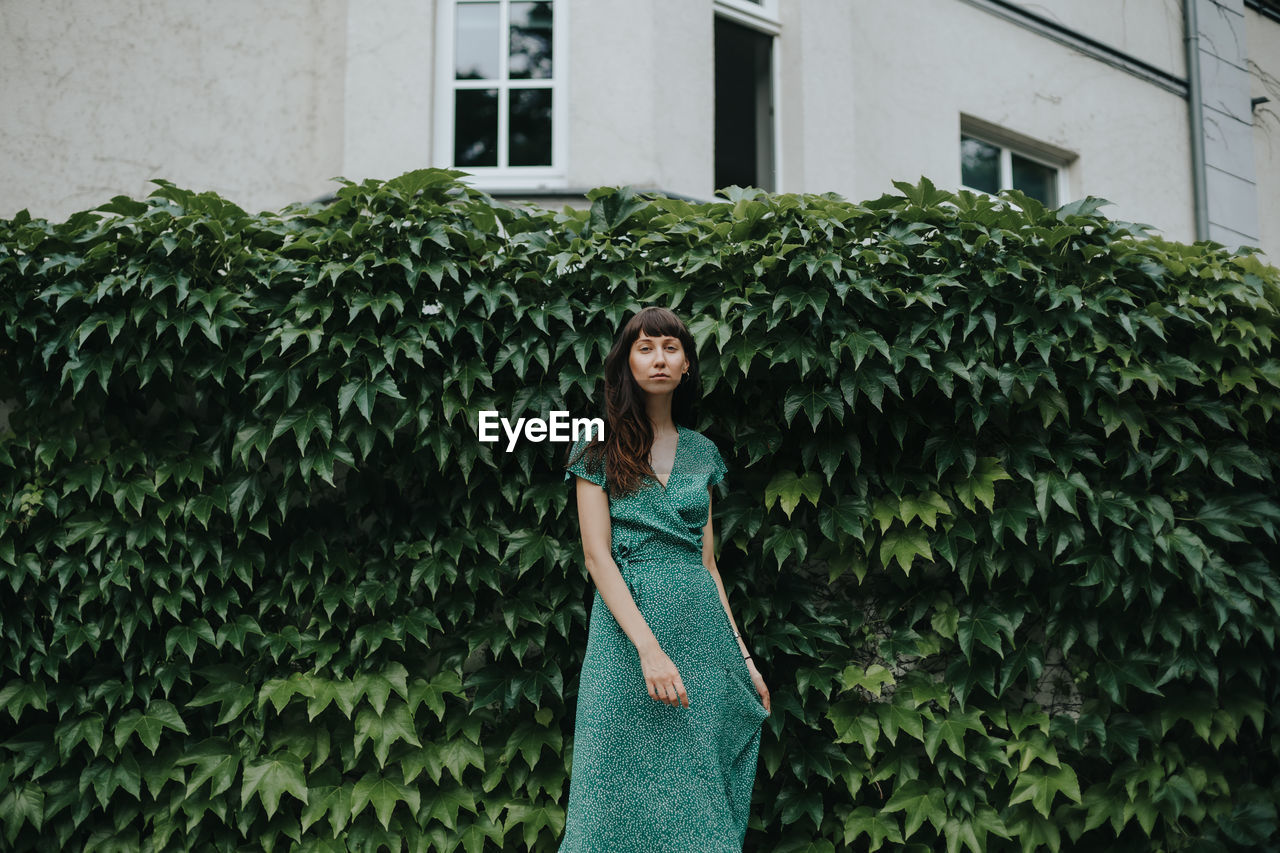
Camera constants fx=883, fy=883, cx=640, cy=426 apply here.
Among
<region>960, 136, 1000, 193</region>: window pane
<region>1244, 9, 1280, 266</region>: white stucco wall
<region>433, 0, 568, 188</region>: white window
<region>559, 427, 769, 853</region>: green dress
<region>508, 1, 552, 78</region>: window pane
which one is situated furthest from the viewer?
<region>1244, 9, 1280, 266</region>: white stucco wall

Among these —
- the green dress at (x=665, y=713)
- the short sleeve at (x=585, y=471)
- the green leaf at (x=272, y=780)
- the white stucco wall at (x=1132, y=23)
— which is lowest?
the green leaf at (x=272, y=780)

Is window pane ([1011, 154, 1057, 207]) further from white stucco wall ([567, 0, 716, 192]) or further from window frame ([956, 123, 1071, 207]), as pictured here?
white stucco wall ([567, 0, 716, 192])

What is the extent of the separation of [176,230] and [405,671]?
166 cm

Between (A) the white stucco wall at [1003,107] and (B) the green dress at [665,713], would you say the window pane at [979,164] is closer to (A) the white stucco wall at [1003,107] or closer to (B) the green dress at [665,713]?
(A) the white stucco wall at [1003,107]

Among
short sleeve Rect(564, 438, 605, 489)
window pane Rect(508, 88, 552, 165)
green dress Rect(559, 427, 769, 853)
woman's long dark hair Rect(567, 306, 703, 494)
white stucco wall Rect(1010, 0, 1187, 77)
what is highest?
white stucco wall Rect(1010, 0, 1187, 77)

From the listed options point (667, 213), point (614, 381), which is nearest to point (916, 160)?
point (667, 213)

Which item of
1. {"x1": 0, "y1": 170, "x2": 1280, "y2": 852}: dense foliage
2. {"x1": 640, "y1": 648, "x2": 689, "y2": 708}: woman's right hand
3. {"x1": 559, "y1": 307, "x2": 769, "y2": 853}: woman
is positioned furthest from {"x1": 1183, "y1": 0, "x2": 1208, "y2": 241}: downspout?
{"x1": 640, "y1": 648, "x2": 689, "y2": 708}: woman's right hand

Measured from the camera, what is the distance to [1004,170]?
653 centimetres

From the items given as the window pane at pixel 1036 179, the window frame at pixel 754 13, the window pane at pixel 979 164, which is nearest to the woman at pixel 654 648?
the window frame at pixel 754 13

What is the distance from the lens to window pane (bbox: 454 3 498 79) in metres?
5.00

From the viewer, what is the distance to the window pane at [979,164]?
641 cm

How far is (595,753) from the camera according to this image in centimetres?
224

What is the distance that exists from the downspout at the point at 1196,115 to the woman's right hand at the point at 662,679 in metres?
7.03

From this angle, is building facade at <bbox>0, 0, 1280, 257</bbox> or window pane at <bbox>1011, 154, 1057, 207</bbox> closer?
building facade at <bbox>0, 0, 1280, 257</bbox>
